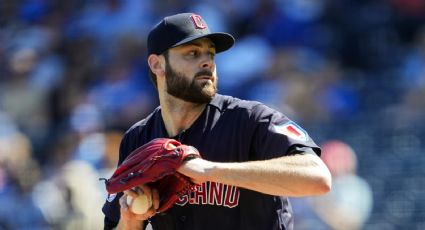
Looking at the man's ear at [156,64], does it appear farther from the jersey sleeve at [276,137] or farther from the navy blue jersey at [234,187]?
the jersey sleeve at [276,137]

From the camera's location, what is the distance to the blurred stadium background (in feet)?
24.0

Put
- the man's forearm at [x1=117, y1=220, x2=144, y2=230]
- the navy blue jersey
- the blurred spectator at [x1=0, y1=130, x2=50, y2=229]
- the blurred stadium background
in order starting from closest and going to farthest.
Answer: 1. the navy blue jersey
2. the man's forearm at [x1=117, y1=220, x2=144, y2=230]
3. the blurred stadium background
4. the blurred spectator at [x1=0, y1=130, x2=50, y2=229]

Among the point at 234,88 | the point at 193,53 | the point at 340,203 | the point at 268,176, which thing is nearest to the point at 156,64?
the point at 193,53

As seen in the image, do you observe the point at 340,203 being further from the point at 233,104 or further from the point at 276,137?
the point at 276,137

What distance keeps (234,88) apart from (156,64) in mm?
4187

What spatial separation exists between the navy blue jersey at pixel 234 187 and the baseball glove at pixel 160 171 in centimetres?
15

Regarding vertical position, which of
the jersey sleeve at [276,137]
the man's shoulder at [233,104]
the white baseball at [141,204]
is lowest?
the white baseball at [141,204]

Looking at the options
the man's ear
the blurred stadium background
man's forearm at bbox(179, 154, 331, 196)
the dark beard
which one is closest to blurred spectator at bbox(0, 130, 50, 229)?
the blurred stadium background

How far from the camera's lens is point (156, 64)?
13.3 feet

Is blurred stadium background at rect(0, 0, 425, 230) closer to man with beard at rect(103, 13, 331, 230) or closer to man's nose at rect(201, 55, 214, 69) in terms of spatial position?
man with beard at rect(103, 13, 331, 230)

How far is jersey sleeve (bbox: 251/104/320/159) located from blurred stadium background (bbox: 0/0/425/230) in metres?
3.50

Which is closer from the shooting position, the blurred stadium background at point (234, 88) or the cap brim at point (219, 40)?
the cap brim at point (219, 40)

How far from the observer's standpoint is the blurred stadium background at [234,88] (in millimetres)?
7324

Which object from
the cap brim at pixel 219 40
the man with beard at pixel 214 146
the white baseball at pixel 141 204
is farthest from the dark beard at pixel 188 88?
the white baseball at pixel 141 204
